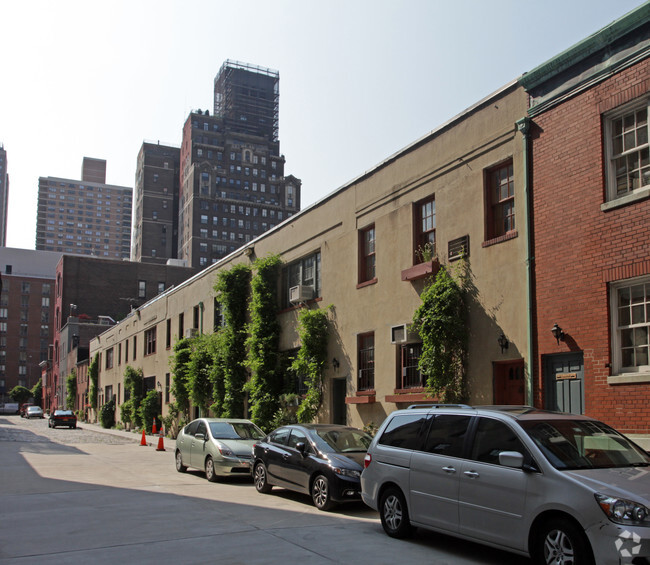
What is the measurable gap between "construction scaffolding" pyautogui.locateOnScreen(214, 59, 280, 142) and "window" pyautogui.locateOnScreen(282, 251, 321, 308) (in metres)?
114

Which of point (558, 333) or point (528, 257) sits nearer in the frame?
point (558, 333)

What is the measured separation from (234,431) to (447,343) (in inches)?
243

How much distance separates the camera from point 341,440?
12.9 meters

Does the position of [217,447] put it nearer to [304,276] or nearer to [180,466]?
[180,466]

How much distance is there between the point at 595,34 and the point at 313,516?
9.63 m

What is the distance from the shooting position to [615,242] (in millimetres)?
11711

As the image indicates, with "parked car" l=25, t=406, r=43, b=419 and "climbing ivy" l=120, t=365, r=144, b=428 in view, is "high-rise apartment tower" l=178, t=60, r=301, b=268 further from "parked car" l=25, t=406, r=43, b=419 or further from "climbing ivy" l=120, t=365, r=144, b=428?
"climbing ivy" l=120, t=365, r=144, b=428

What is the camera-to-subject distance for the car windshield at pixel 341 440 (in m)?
12.5

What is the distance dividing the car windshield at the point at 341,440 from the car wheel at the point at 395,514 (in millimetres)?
2882

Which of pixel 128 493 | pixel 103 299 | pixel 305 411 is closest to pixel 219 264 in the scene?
pixel 305 411

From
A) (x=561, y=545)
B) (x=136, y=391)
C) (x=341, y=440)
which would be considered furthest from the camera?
(x=136, y=391)

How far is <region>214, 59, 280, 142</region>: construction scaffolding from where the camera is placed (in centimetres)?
13525

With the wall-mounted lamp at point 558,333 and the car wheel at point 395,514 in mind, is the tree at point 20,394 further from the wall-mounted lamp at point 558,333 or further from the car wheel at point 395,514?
the car wheel at point 395,514

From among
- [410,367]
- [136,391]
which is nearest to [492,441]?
[410,367]
